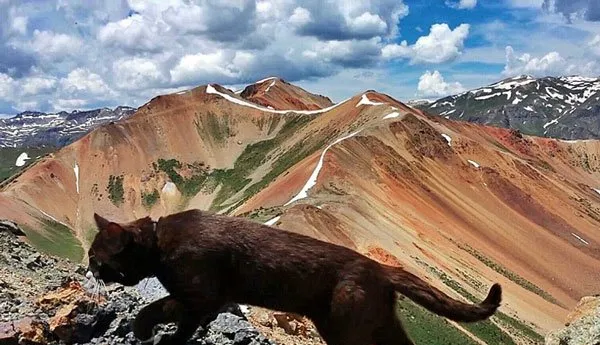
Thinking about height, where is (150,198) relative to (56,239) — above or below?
below

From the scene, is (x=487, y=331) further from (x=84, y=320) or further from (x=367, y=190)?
(x=84, y=320)

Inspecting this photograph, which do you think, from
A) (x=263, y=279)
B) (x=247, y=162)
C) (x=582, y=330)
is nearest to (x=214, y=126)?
(x=247, y=162)

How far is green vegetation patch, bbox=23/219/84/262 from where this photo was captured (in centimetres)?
8169

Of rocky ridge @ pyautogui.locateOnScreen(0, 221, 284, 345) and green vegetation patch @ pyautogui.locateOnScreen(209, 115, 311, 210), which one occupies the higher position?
rocky ridge @ pyautogui.locateOnScreen(0, 221, 284, 345)

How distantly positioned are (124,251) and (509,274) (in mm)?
66536

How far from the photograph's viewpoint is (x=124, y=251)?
8391 mm

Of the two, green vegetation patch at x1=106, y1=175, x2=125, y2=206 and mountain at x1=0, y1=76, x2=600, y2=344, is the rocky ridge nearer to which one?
mountain at x1=0, y1=76, x2=600, y2=344

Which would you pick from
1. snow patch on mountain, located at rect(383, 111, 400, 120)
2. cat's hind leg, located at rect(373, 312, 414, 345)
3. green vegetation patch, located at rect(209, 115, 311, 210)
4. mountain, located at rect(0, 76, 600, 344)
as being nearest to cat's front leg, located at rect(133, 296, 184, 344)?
cat's hind leg, located at rect(373, 312, 414, 345)

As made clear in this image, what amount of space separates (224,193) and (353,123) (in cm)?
2708

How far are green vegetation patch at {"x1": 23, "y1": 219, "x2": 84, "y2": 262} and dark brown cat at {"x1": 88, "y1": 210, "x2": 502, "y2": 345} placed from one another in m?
72.6

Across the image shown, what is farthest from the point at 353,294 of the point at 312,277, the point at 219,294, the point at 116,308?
the point at 116,308

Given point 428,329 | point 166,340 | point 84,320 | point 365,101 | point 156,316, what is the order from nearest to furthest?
point 156,316, point 166,340, point 84,320, point 428,329, point 365,101

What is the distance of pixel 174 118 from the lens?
149375 millimetres

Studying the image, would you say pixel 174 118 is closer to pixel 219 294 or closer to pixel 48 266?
pixel 48 266
